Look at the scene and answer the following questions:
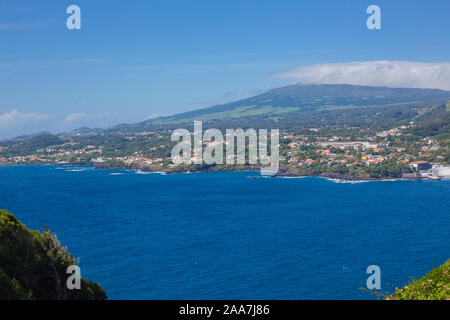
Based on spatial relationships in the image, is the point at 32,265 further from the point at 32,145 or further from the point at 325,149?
the point at 32,145

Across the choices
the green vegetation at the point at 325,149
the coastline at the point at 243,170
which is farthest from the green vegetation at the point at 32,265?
the green vegetation at the point at 325,149

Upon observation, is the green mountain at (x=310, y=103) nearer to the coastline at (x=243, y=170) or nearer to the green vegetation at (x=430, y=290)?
the coastline at (x=243, y=170)

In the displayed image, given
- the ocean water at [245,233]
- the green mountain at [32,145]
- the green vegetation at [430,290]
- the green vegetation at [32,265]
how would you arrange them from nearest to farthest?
1. the green vegetation at [430,290]
2. the green vegetation at [32,265]
3. the ocean water at [245,233]
4. the green mountain at [32,145]

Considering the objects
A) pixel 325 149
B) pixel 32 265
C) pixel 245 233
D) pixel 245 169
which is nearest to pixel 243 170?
pixel 245 169

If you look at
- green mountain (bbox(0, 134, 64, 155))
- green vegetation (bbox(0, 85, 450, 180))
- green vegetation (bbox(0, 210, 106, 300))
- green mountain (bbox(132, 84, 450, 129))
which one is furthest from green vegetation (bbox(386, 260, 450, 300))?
green mountain (bbox(132, 84, 450, 129))

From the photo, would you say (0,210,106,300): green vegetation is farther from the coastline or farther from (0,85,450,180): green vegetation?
(0,85,450,180): green vegetation
